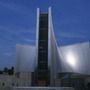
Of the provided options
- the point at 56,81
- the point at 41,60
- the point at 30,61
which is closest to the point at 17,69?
the point at 30,61

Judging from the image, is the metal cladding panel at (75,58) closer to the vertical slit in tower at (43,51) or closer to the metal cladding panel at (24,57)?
the vertical slit in tower at (43,51)

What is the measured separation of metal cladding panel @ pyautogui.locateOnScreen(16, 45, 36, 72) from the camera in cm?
4762

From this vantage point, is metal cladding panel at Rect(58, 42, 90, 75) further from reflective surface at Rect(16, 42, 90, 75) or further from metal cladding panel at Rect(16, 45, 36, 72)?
metal cladding panel at Rect(16, 45, 36, 72)

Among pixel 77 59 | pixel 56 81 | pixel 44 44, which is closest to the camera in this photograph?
pixel 56 81

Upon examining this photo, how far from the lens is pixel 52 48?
44.0 metres

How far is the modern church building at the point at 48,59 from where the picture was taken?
1692 inches

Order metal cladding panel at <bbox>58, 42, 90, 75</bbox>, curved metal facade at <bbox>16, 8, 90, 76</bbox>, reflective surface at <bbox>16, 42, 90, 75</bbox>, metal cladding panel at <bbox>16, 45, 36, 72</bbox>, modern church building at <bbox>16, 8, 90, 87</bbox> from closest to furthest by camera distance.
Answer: modern church building at <bbox>16, 8, 90, 87</bbox>
curved metal facade at <bbox>16, 8, 90, 76</bbox>
reflective surface at <bbox>16, 42, 90, 75</bbox>
metal cladding panel at <bbox>58, 42, 90, 75</bbox>
metal cladding panel at <bbox>16, 45, 36, 72</bbox>

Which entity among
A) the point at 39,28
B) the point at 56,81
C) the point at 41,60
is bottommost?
the point at 56,81

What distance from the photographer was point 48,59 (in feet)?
141

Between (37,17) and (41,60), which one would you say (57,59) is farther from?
(37,17)

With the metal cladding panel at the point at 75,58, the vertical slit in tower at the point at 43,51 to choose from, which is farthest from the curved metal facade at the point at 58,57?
the vertical slit in tower at the point at 43,51

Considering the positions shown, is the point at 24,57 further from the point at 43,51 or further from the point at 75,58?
the point at 75,58

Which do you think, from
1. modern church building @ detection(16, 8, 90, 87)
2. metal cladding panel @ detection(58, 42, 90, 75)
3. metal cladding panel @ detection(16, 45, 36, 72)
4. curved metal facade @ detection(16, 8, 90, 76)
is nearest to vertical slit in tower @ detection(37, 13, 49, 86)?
modern church building @ detection(16, 8, 90, 87)

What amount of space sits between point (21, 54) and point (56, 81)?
941 centimetres
